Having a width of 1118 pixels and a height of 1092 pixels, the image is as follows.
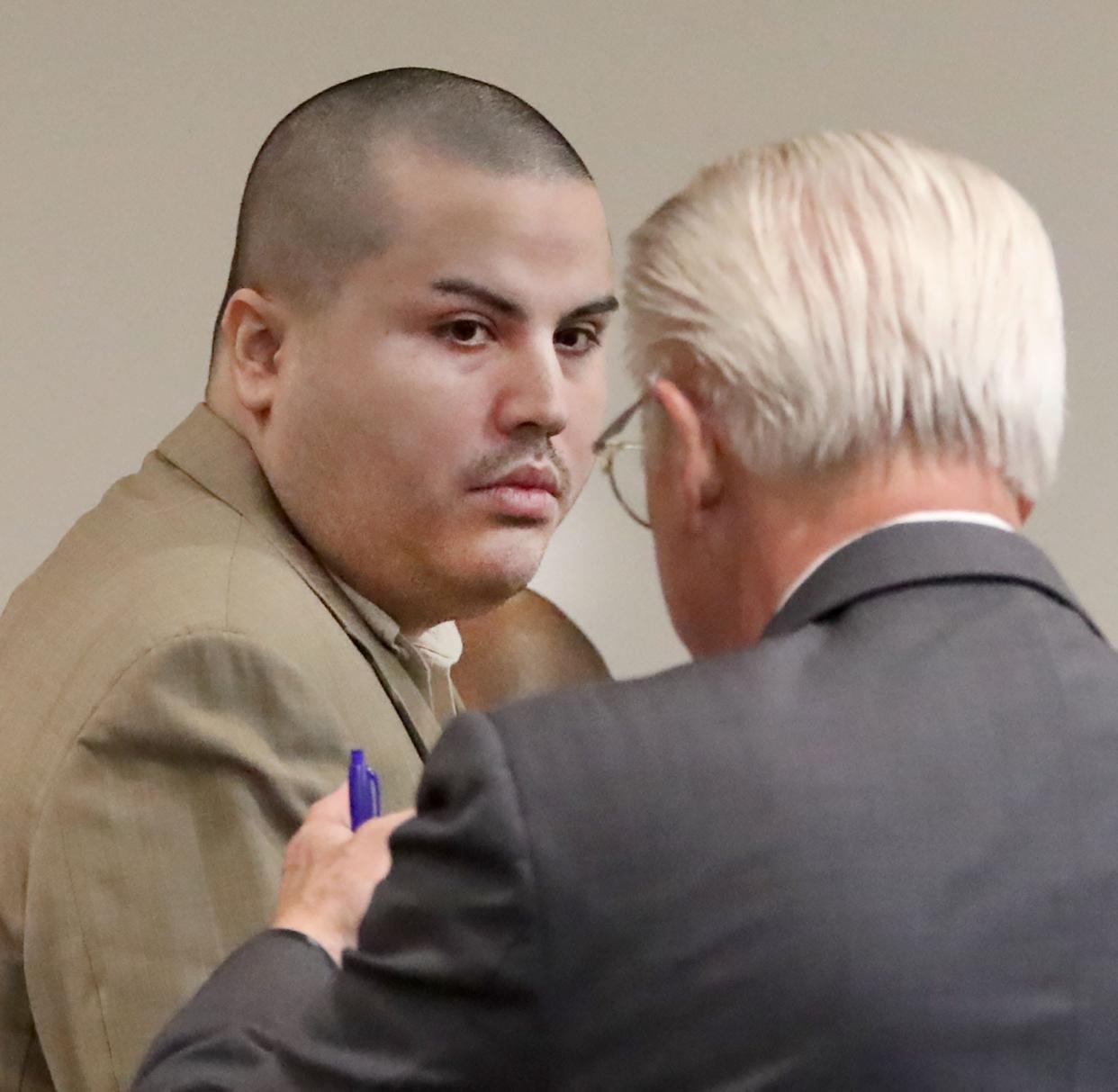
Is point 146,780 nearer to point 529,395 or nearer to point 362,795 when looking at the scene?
point 362,795

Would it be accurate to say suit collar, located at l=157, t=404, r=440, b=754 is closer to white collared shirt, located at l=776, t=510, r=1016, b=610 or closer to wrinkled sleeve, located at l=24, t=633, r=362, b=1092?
wrinkled sleeve, located at l=24, t=633, r=362, b=1092

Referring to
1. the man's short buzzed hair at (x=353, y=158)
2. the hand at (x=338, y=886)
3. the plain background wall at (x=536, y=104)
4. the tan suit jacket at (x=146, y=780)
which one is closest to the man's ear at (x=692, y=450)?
the hand at (x=338, y=886)

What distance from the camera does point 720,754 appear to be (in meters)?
0.77

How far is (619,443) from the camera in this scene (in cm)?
101

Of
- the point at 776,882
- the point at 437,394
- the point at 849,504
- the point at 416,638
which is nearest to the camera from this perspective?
the point at 776,882

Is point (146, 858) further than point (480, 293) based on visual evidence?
No

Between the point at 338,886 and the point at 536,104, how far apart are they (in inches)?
52.0

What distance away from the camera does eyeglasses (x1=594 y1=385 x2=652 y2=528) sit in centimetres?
A: 98

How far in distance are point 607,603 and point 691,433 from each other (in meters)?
1.29

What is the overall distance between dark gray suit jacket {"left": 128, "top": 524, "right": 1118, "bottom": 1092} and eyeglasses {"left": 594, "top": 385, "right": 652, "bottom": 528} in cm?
19

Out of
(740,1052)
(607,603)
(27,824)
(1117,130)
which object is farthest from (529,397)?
(1117,130)

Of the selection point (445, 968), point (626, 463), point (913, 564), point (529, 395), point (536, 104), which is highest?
point (536, 104)

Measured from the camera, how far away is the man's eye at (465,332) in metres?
1.33

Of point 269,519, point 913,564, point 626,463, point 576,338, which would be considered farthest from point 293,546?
point 913,564
